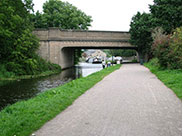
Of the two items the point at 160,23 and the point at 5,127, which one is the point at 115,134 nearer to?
the point at 5,127

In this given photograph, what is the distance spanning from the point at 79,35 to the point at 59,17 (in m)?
15.8

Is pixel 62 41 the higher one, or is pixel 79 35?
pixel 79 35

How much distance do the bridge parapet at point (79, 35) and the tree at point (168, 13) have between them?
11.7m

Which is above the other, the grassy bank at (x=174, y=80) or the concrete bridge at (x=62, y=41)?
the concrete bridge at (x=62, y=41)

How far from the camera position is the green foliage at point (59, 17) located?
169 ft

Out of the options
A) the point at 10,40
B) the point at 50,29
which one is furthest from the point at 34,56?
the point at 50,29

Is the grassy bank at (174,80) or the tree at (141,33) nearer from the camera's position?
the grassy bank at (174,80)

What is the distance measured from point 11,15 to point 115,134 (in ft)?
71.8

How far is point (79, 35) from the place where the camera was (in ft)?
124

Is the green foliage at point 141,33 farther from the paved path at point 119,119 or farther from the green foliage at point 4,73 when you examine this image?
the paved path at point 119,119

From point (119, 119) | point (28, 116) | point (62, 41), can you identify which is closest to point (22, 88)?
point (28, 116)

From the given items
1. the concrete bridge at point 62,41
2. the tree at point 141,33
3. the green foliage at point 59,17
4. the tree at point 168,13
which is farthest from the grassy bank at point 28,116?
the green foliage at point 59,17

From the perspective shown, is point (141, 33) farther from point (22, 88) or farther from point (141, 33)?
point (22, 88)

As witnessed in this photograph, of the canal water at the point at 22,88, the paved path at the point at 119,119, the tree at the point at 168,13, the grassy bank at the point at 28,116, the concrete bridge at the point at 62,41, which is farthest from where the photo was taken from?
the concrete bridge at the point at 62,41
